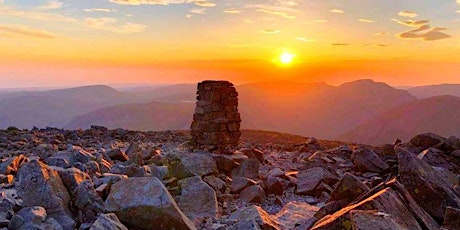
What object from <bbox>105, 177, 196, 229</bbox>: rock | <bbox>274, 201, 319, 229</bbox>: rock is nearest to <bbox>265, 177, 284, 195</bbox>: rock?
<bbox>274, 201, 319, 229</bbox>: rock

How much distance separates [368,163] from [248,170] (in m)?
4.60

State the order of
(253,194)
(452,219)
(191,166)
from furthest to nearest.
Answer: (191,166)
(253,194)
(452,219)

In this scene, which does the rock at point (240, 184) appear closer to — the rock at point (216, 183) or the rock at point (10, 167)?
the rock at point (216, 183)

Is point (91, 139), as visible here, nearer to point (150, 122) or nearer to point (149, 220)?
point (149, 220)

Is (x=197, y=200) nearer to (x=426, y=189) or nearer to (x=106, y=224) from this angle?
(x=106, y=224)

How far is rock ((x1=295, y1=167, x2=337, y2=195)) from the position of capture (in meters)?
11.8

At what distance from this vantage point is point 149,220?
648 centimetres

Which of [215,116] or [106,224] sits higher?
[215,116]

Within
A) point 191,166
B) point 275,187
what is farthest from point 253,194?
point 191,166

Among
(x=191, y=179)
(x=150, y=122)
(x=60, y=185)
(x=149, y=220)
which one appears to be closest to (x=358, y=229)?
(x=149, y=220)

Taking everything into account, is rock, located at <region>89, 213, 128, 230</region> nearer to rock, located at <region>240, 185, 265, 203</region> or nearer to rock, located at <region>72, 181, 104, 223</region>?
rock, located at <region>72, 181, 104, 223</region>

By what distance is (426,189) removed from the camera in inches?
303

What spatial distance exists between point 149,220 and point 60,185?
70.1 inches

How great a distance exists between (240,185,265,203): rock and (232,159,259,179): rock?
1.85m
